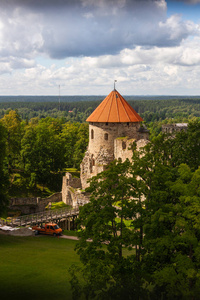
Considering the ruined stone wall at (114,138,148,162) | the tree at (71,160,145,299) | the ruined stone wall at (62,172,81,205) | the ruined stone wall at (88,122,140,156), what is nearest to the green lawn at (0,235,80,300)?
the tree at (71,160,145,299)

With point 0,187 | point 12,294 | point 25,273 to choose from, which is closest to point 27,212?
point 0,187

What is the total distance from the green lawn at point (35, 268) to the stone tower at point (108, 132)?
1580cm

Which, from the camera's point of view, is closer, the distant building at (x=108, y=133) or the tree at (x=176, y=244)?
the tree at (x=176, y=244)

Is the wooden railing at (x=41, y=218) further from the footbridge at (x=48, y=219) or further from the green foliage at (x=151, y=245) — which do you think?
the green foliage at (x=151, y=245)

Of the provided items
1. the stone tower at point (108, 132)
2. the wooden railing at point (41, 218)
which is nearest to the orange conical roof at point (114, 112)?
the stone tower at point (108, 132)

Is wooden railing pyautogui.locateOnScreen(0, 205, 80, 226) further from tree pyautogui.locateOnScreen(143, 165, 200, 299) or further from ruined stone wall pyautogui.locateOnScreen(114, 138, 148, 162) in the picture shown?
tree pyautogui.locateOnScreen(143, 165, 200, 299)

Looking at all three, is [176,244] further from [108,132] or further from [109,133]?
[108,132]

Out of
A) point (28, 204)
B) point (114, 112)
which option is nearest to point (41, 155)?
point (28, 204)

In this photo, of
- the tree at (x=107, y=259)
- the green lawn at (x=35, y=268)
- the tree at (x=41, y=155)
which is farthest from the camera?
the tree at (x=41, y=155)

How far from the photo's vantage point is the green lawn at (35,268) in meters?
17.4

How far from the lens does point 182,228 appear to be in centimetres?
1645

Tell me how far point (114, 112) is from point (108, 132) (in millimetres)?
2691

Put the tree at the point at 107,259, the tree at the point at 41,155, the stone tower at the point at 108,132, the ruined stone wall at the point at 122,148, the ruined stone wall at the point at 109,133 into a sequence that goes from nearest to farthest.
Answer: the tree at the point at 107,259
the ruined stone wall at the point at 122,148
the stone tower at the point at 108,132
the ruined stone wall at the point at 109,133
the tree at the point at 41,155

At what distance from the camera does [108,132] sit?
43.3 meters
